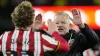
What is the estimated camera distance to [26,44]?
3930 millimetres

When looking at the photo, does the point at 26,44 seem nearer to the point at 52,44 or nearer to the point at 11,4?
the point at 52,44

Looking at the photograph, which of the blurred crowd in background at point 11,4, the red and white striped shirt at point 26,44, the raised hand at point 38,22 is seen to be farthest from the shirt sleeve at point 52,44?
the blurred crowd in background at point 11,4

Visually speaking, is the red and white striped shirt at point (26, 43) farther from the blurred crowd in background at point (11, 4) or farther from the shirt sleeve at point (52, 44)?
the blurred crowd in background at point (11, 4)

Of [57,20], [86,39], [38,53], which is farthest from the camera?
[57,20]

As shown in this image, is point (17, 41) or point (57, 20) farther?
point (57, 20)

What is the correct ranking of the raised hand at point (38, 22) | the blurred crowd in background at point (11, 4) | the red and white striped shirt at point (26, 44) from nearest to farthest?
the red and white striped shirt at point (26, 44) < the raised hand at point (38, 22) < the blurred crowd in background at point (11, 4)

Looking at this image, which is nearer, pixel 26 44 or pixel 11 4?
pixel 26 44

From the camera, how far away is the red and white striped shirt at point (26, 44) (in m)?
3.92

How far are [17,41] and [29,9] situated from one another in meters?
0.30

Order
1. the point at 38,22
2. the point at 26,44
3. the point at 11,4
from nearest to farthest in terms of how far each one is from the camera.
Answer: the point at 26,44 < the point at 38,22 < the point at 11,4

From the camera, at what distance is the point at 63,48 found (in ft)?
13.2

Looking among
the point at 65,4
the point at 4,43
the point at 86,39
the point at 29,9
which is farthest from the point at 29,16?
the point at 65,4

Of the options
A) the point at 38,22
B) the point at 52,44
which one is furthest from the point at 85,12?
the point at 52,44

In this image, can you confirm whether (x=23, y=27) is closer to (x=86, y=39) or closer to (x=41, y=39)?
(x=41, y=39)
